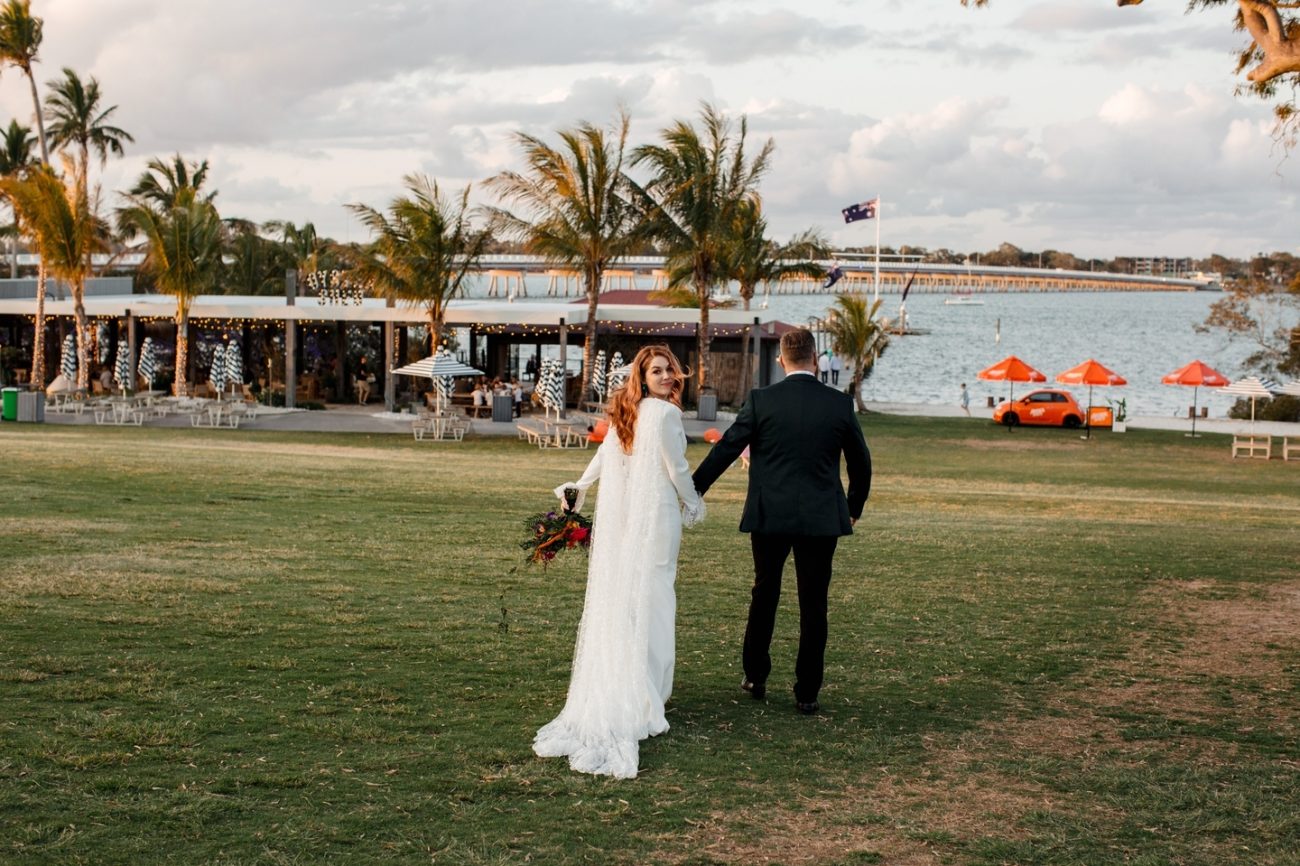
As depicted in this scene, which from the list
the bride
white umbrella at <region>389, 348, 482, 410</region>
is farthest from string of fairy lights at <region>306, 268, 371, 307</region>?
the bride

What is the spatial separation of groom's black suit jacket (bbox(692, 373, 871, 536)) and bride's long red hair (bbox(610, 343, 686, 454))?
0.42 m

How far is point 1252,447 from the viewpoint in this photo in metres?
31.6

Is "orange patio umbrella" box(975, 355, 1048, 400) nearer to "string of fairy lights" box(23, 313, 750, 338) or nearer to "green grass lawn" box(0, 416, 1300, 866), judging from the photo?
"string of fairy lights" box(23, 313, 750, 338)

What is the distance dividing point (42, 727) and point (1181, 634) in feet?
24.0

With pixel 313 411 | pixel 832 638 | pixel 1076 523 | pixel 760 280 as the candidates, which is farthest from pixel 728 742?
pixel 760 280

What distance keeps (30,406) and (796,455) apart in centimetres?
2846

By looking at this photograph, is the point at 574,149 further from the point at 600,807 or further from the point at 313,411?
the point at 600,807

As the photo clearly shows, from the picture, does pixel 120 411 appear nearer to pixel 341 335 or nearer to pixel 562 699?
pixel 341 335

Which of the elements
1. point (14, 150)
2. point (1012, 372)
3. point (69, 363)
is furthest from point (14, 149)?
point (1012, 372)

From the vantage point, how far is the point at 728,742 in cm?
641

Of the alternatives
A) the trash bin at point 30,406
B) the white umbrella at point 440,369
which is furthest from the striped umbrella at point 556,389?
the trash bin at point 30,406

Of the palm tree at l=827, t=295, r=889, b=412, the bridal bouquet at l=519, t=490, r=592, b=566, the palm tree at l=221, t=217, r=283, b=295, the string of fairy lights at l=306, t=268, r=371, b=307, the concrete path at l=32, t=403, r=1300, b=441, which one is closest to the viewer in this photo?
the bridal bouquet at l=519, t=490, r=592, b=566

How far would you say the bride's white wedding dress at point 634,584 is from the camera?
6.28 meters

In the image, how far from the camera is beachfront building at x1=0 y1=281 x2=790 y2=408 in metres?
37.9
